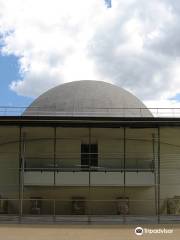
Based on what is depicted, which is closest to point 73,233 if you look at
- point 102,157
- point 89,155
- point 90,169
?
point 90,169

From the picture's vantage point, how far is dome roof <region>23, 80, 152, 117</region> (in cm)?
3681

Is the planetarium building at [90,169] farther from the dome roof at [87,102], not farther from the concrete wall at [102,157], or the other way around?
the dome roof at [87,102]

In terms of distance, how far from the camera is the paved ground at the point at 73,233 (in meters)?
23.5

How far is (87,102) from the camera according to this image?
37.2 m

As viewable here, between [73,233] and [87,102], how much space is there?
1501cm

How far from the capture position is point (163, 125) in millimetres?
28578

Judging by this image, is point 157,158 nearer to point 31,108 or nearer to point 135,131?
point 135,131

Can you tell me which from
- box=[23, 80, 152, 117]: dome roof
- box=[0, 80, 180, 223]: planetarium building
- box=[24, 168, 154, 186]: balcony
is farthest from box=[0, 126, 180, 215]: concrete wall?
box=[23, 80, 152, 117]: dome roof

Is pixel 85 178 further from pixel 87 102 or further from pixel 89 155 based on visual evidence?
pixel 87 102

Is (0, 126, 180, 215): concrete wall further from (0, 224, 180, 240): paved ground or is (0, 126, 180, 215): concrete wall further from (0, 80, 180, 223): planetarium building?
(0, 224, 180, 240): paved ground

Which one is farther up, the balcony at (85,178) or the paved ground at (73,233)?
the balcony at (85,178)

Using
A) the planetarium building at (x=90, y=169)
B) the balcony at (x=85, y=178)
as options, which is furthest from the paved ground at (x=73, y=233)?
the balcony at (x=85, y=178)

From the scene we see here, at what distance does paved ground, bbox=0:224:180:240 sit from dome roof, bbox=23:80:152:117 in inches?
520

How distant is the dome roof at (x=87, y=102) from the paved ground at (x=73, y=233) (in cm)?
1320
